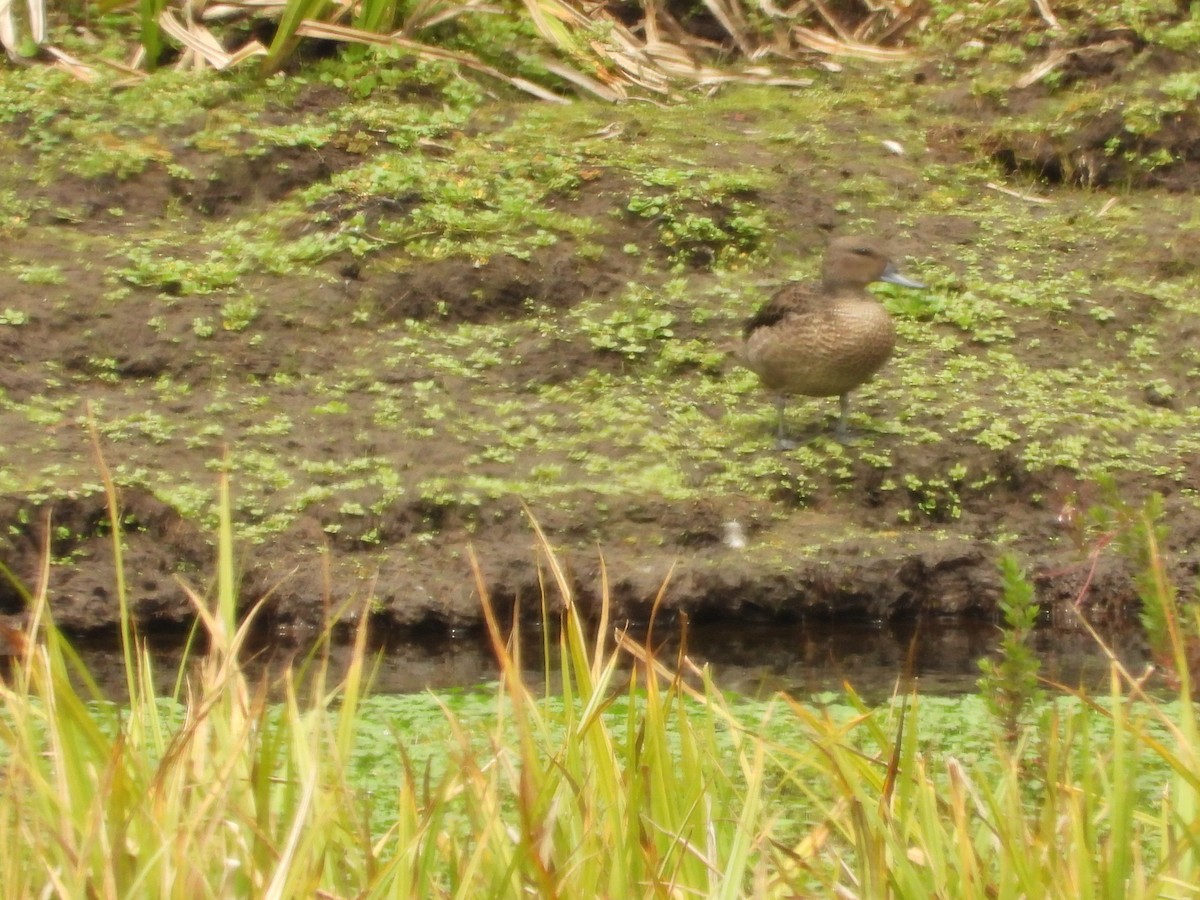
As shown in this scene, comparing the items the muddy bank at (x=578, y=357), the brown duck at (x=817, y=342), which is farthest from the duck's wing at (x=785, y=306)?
the muddy bank at (x=578, y=357)

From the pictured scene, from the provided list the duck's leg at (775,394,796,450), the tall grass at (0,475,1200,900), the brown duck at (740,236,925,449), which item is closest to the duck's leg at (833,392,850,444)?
the brown duck at (740,236,925,449)

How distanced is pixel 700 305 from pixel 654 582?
1897 mm

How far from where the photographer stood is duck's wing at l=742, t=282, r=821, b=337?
579cm

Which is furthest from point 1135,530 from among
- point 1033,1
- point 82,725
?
point 1033,1

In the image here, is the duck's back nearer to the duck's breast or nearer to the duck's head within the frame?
the duck's breast

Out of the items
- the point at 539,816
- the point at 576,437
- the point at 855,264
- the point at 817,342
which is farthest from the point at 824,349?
the point at 539,816

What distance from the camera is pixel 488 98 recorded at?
797 centimetres

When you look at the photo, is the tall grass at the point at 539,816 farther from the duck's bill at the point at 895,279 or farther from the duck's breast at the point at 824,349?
the duck's bill at the point at 895,279

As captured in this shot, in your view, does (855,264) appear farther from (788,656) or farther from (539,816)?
(539,816)

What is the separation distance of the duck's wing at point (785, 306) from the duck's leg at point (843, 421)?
0.33 metres

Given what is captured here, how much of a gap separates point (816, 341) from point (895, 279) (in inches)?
35.0

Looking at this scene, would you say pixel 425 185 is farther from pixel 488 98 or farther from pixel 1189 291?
pixel 1189 291

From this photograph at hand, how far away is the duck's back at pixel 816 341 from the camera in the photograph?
5617 millimetres

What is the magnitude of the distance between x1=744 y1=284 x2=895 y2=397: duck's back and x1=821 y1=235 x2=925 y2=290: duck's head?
205 millimetres
